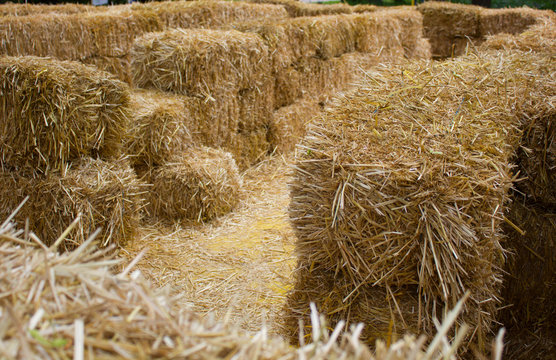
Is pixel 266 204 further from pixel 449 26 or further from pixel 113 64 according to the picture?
pixel 449 26

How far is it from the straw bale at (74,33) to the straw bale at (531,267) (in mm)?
6128

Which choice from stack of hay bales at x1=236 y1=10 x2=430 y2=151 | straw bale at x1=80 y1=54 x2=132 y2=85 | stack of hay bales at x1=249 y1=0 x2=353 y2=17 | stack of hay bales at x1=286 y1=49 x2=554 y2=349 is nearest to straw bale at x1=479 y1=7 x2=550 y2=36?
stack of hay bales at x1=249 y1=0 x2=353 y2=17

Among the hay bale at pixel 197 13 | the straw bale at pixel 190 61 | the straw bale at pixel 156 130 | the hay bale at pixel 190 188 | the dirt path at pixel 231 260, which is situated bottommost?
the dirt path at pixel 231 260

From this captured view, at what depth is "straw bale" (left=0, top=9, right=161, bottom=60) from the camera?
21.2ft

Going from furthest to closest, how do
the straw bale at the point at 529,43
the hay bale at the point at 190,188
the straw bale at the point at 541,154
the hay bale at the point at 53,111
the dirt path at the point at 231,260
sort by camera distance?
the straw bale at the point at 529,43 → the hay bale at the point at 190,188 → the dirt path at the point at 231,260 → the hay bale at the point at 53,111 → the straw bale at the point at 541,154

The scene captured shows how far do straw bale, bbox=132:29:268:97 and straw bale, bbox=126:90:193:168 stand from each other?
31 cm

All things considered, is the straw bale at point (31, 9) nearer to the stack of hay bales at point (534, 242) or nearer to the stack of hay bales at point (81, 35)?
the stack of hay bales at point (81, 35)

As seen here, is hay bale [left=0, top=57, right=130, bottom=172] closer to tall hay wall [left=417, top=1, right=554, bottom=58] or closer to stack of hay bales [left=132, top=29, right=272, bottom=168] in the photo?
stack of hay bales [left=132, top=29, right=272, bottom=168]

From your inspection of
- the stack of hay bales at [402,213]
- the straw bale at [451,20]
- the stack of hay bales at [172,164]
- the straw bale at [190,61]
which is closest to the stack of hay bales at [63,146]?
the stack of hay bales at [172,164]

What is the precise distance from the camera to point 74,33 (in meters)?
6.95

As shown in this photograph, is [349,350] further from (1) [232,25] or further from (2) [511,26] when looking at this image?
(2) [511,26]

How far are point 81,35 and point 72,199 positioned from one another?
4.11m

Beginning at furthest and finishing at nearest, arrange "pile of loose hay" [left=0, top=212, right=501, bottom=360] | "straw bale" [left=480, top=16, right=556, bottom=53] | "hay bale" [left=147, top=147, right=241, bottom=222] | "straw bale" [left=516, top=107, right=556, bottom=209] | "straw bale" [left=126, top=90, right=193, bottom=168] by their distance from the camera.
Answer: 1. "straw bale" [left=480, top=16, right=556, bottom=53]
2. "hay bale" [left=147, top=147, right=241, bottom=222]
3. "straw bale" [left=126, top=90, right=193, bottom=168]
4. "straw bale" [left=516, top=107, right=556, bottom=209]
5. "pile of loose hay" [left=0, top=212, right=501, bottom=360]

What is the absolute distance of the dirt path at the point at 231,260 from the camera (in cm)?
372
